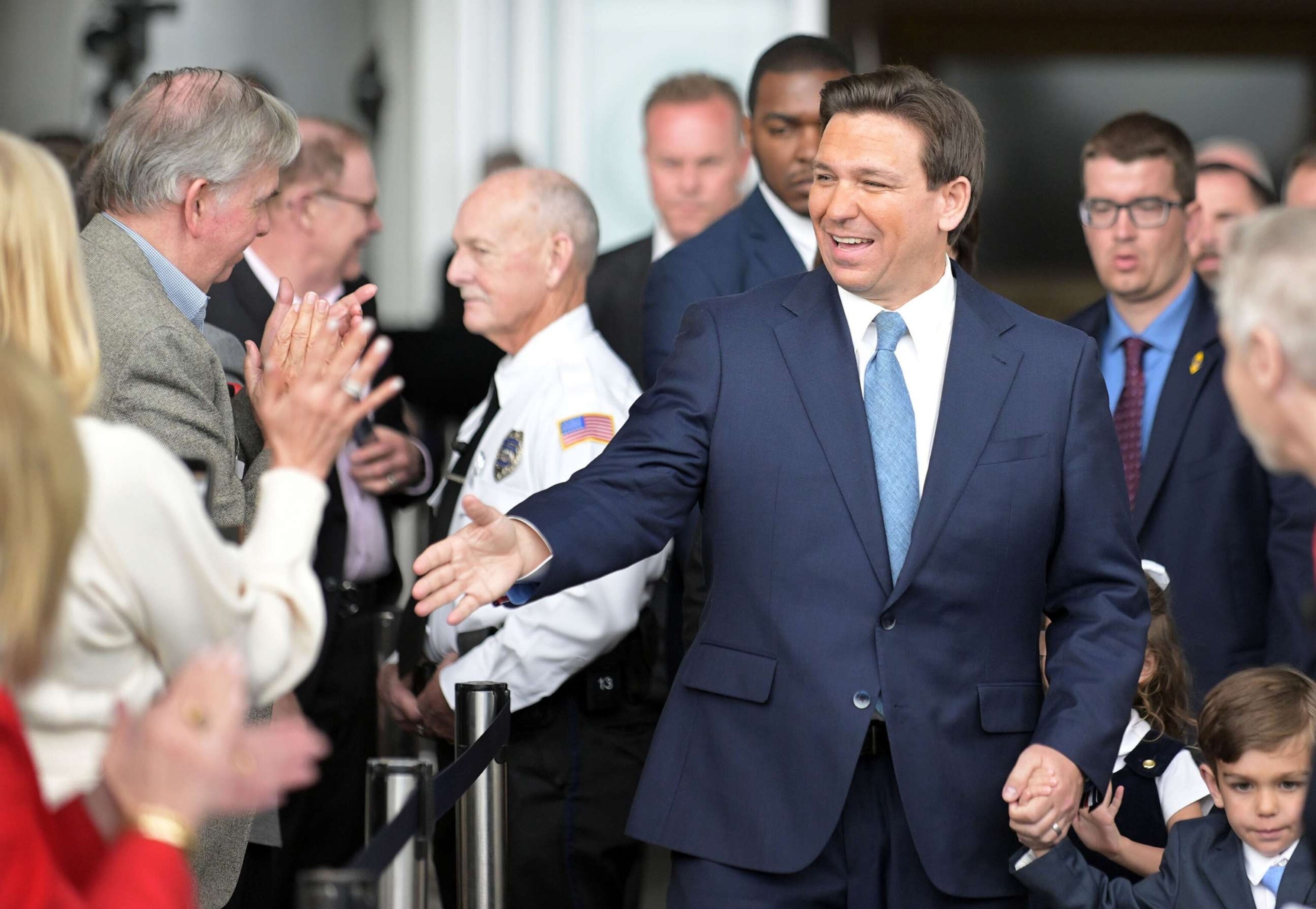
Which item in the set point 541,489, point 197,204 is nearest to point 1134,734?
point 541,489

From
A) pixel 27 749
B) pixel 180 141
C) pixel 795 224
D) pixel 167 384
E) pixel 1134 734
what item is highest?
pixel 180 141

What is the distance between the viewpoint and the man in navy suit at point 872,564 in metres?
2.51

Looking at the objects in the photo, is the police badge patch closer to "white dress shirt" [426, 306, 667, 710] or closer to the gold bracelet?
"white dress shirt" [426, 306, 667, 710]

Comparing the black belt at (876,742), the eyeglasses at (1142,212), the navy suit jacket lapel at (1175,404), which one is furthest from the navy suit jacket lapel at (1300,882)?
the eyeglasses at (1142,212)

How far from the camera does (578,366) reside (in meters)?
3.58

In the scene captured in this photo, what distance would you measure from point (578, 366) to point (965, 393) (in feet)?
3.82

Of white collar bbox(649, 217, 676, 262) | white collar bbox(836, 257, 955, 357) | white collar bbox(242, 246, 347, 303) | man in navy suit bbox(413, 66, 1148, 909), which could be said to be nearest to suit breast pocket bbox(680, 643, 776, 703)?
man in navy suit bbox(413, 66, 1148, 909)

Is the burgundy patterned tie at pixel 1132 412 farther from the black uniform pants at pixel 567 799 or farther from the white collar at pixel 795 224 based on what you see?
the black uniform pants at pixel 567 799

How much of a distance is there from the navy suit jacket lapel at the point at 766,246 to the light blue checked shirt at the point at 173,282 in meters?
1.54

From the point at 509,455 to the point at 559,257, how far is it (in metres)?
0.51

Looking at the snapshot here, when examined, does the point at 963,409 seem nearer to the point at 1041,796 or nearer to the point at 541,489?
the point at 1041,796

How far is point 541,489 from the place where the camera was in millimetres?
3219

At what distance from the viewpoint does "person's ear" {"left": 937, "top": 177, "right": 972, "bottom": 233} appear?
2764 mm

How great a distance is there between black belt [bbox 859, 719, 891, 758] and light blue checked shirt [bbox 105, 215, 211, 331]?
1223 mm
